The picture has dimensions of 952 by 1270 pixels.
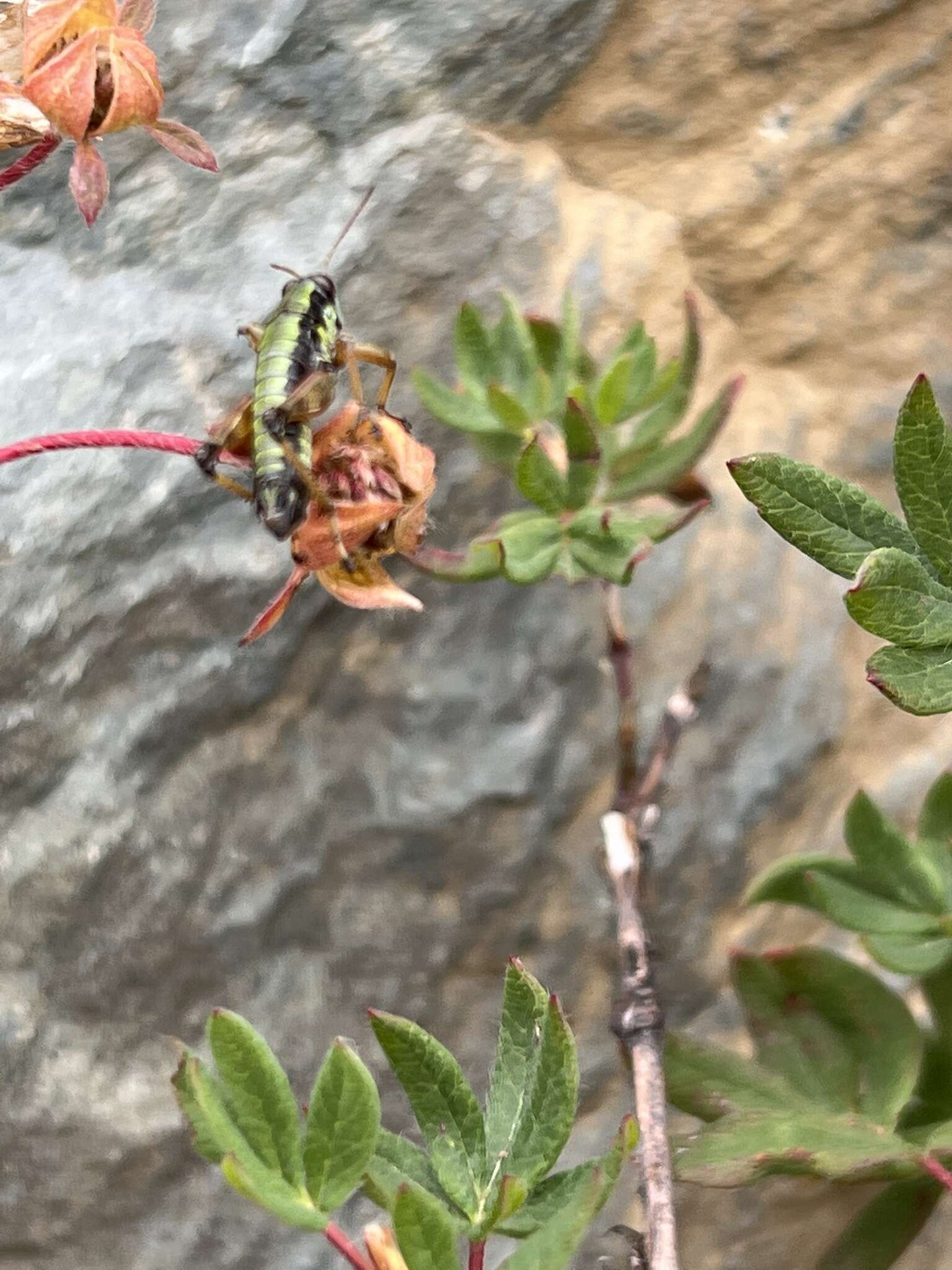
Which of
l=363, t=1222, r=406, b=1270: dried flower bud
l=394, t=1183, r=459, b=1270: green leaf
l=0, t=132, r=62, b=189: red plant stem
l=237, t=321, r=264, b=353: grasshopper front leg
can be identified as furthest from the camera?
l=237, t=321, r=264, b=353: grasshopper front leg

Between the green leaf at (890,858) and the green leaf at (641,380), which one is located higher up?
the green leaf at (641,380)

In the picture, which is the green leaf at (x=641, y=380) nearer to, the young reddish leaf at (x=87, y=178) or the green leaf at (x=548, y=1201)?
the young reddish leaf at (x=87, y=178)

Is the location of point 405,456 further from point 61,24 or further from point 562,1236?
point 562,1236

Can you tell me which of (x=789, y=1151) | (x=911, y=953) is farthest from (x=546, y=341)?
(x=789, y=1151)

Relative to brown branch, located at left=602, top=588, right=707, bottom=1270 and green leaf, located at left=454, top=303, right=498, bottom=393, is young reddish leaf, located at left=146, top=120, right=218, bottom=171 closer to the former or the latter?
green leaf, located at left=454, top=303, right=498, bottom=393

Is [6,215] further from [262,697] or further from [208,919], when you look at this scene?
[208,919]

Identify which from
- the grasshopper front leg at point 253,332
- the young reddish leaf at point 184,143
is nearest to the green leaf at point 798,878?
the grasshopper front leg at point 253,332

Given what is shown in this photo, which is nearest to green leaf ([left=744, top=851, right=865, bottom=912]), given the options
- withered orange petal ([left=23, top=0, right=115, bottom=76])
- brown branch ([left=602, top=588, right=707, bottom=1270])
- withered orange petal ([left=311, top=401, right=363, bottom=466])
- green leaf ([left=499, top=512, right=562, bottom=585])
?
brown branch ([left=602, top=588, right=707, bottom=1270])
